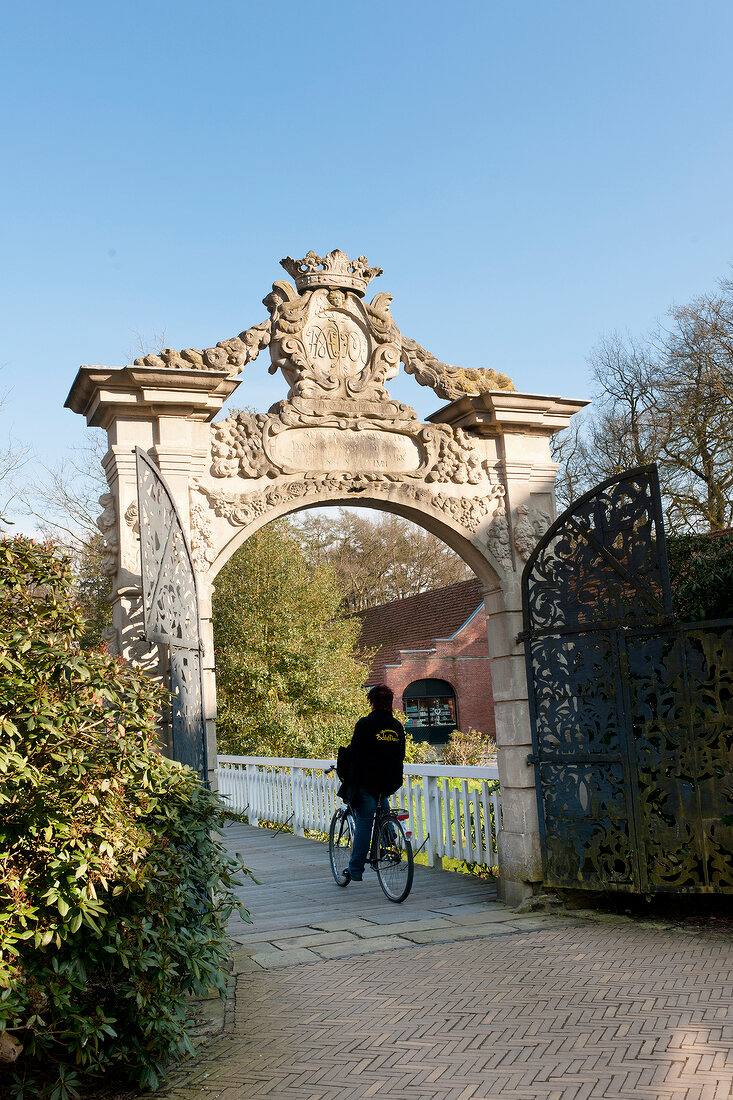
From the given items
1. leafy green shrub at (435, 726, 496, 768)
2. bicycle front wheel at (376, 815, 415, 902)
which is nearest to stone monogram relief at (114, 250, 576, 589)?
bicycle front wheel at (376, 815, 415, 902)

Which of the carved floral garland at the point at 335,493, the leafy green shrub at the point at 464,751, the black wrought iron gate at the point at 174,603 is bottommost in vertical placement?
the leafy green shrub at the point at 464,751

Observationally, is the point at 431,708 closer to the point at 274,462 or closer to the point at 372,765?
the point at 372,765

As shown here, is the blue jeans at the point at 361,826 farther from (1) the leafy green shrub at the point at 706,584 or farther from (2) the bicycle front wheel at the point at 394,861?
(1) the leafy green shrub at the point at 706,584

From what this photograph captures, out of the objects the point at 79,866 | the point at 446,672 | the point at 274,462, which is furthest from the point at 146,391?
the point at 446,672

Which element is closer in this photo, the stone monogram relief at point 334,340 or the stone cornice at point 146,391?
the stone cornice at point 146,391

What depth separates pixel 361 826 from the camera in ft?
26.3

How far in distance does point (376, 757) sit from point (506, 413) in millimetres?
3031

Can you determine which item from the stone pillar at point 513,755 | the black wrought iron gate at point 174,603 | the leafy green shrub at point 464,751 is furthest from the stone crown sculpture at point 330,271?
the leafy green shrub at point 464,751

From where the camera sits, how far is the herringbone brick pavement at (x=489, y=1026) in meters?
4.07

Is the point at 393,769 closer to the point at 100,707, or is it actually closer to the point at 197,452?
the point at 197,452

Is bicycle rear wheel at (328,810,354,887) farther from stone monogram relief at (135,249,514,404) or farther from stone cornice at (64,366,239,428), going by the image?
stone cornice at (64,366,239,428)

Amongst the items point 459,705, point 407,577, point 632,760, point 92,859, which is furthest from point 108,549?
point 407,577

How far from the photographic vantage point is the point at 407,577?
111 feet

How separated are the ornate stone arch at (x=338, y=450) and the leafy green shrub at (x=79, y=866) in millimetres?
1987
